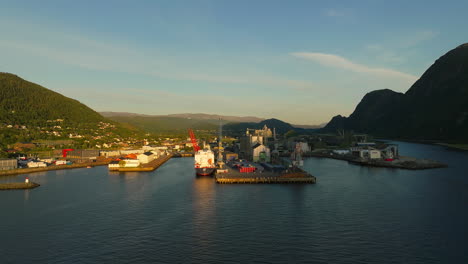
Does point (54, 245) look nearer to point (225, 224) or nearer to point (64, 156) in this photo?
point (225, 224)

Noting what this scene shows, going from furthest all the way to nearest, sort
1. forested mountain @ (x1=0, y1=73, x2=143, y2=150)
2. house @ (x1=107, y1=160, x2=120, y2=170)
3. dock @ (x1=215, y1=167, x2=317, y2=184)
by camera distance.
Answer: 1. forested mountain @ (x1=0, y1=73, x2=143, y2=150)
2. house @ (x1=107, y1=160, x2=120, y2=170)
3. dock @ (x1=215, y1=167, x2=317, y2=184)

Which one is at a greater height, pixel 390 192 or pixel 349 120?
pixel 349 120

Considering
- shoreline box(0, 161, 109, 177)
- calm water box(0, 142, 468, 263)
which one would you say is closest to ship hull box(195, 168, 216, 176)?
calm water box(0, 142, 468, 263)

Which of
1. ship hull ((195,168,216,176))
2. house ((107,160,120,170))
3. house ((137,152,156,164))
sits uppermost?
house ((137,152,156,164))

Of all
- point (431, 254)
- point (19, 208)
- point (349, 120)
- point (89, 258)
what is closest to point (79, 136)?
point (19, 208)

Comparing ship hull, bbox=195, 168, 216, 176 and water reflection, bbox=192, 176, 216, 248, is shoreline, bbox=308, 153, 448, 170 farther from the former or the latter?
water reflection, bbox=192, 176, 216, 248
